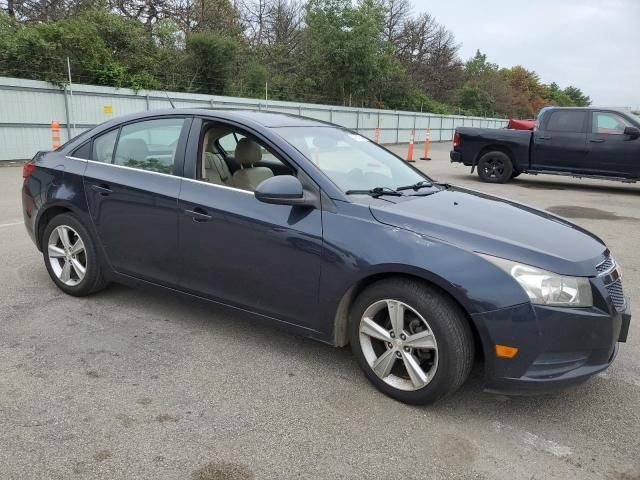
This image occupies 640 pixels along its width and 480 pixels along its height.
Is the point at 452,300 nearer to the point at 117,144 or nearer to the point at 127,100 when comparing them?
the point at 117,144

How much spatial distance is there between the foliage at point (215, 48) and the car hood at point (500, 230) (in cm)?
1585

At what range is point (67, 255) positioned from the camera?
4375 mm

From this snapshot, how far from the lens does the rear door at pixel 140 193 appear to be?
3752mm

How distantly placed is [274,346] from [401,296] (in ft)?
3.84

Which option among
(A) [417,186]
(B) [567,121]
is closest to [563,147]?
(B) [567,121]

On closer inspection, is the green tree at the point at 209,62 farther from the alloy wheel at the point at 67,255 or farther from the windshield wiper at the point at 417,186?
the windshield wiper at the point at 417,186

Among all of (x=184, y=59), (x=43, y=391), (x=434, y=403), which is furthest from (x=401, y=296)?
(x=184, y=59)

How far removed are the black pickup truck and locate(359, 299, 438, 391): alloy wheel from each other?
10529 millimetres

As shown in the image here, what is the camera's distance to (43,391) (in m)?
3.00

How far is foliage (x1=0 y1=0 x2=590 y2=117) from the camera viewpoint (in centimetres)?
1830

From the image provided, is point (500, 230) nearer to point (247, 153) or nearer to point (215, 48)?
point (247, 153)

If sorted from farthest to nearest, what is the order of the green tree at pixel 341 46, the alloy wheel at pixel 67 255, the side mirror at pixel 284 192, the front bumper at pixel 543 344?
the green tree at pixel 341 46
the alloy wheel at pixel 67 255
the side mirror at pixel 284 192
the front bumper at pixel 543 344

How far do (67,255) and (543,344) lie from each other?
358 cm

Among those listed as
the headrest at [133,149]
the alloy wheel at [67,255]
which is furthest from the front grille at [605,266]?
the alloy wheel at [67,255]
